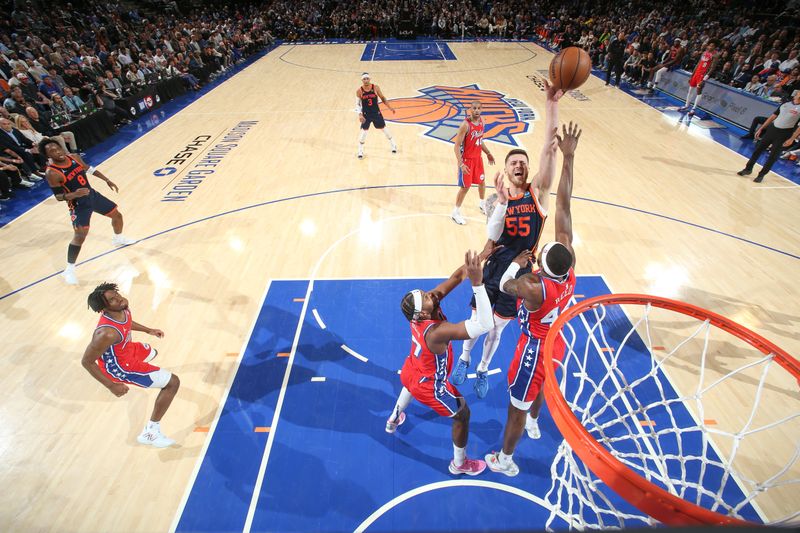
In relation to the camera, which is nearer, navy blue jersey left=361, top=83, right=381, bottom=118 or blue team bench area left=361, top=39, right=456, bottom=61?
navy blue jersey left=361, top=83, right=381, bottom=118

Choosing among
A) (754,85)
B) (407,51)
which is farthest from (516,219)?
(407,51)

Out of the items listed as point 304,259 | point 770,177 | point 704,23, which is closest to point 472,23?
point 704,23

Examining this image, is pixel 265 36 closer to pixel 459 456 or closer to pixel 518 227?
pixel 518 227

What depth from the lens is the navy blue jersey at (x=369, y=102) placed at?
29.5 feet

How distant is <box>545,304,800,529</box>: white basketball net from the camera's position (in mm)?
3303

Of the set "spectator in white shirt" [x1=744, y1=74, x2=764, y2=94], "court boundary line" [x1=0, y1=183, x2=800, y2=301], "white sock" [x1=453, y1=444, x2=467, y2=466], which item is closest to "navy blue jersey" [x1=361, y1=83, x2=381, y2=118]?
"court boundary line" [x1=0, y1=183, x2=800, y2=301]

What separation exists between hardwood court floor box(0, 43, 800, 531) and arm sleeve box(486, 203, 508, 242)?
1.71 metres

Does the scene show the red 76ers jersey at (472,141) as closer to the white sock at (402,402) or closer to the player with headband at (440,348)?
the player with headband at (440,348)

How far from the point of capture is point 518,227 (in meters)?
4.07

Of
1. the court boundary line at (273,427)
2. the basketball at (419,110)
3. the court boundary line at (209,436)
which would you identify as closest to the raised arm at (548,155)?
the court boundary line at (273,427)

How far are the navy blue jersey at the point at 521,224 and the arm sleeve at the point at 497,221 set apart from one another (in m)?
0.14

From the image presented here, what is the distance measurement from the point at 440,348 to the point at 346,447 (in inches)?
62.6

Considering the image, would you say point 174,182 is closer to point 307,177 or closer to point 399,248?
point 307,177

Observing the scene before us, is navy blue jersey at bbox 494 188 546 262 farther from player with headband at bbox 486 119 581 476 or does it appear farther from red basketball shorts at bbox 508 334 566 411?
red basketball shorts at bbox 508 334 566 411
